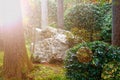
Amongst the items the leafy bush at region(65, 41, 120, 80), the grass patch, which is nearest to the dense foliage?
the grass patch

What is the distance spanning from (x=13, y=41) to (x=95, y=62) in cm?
204

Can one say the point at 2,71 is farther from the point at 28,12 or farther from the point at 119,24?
the point at 28,12

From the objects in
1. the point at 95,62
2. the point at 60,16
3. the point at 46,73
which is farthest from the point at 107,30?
the point at 95,62

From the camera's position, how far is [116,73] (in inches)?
223

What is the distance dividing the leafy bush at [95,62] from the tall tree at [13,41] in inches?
51.4

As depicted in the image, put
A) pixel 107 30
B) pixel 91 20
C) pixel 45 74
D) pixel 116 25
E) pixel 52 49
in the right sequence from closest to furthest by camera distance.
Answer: pixel 45 74, pixel 116 25, pixel 52 49, pixel 107 30, pixel 91 20

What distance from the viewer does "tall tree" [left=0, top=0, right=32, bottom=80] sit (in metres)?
6.39

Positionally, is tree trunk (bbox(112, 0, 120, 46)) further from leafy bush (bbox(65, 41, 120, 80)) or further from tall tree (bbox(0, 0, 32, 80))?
tall tree (bbox(0, 0, 32, 80))

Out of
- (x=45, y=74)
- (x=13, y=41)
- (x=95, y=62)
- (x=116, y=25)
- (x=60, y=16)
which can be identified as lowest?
(x=45, y=74)

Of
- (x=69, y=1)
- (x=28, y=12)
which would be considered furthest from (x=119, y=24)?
(x=69, y=1)

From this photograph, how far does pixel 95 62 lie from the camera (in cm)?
576

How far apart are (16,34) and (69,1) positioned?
1637cm

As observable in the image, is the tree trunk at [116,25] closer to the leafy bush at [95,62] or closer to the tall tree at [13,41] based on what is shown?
the leafy bush at [95,62]

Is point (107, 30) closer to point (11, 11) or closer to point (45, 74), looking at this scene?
point (45, 74)
